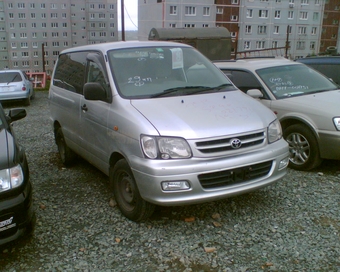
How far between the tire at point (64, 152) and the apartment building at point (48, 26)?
1798 centimetres

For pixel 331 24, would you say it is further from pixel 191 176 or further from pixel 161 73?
pixel 191 176

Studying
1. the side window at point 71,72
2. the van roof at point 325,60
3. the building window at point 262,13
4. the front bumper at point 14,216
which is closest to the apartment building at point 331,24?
the building window at point 262,13

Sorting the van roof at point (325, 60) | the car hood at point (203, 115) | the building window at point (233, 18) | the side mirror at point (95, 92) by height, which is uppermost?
the building window at point (233, 18)

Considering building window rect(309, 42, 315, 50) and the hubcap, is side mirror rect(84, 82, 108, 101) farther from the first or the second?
building window rect(309, 42, 315, 50)

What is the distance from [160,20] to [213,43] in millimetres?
23336

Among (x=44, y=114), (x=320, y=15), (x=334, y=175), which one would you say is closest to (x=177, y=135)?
(x=334, y=175)

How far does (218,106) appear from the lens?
3967 millimetres

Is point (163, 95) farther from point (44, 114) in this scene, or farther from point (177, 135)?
point (44, 114)

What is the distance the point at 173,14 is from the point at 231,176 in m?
40.0

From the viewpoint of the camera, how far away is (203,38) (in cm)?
1866

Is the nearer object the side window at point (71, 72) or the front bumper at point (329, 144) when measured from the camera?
the front bumper at point (329, 144)

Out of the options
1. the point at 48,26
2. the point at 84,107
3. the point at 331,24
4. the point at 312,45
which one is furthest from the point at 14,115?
the point at 331,24

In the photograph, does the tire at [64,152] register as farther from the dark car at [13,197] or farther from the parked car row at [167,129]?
the dark car at [13,197]

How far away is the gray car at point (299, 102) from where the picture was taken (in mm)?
5055
